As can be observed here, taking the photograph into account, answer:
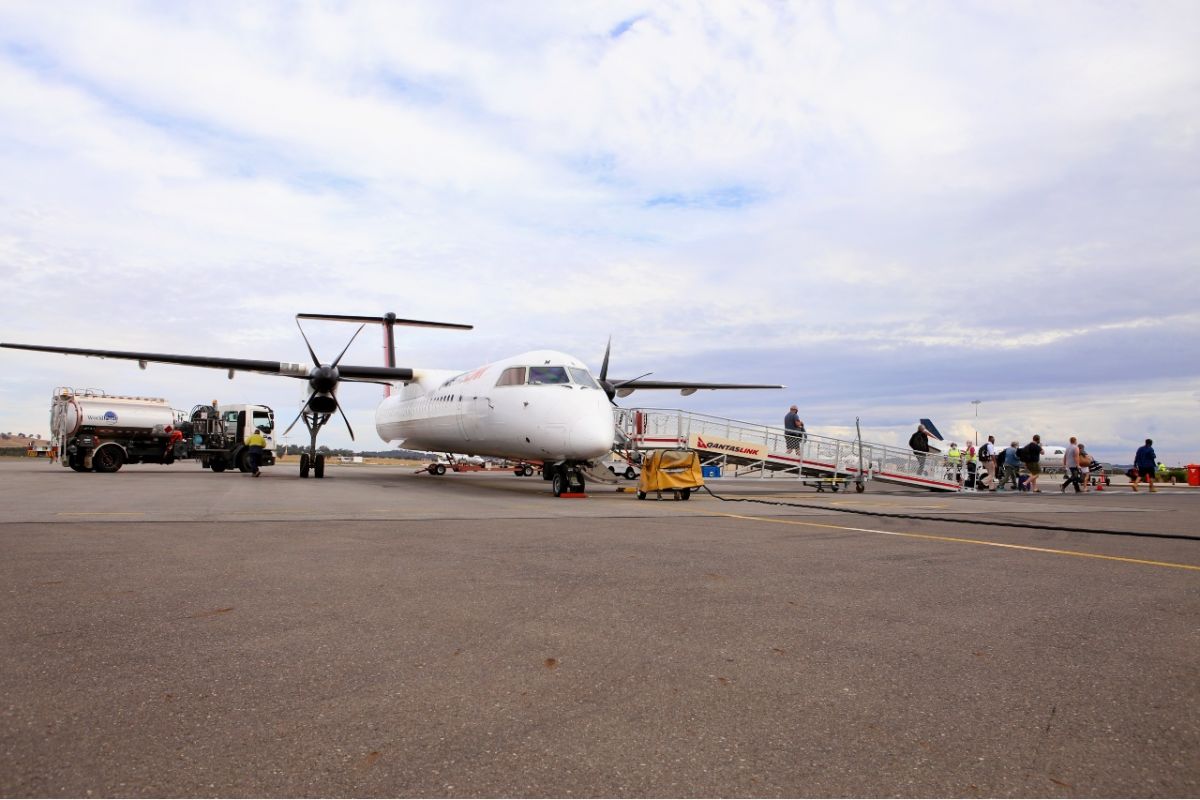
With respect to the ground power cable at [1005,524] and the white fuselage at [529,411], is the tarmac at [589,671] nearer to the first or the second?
the ground power cable at [1005,524]

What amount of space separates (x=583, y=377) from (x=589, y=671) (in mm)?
14245

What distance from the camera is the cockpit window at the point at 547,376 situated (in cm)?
1750

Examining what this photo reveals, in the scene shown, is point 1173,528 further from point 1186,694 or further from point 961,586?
point 1186,694

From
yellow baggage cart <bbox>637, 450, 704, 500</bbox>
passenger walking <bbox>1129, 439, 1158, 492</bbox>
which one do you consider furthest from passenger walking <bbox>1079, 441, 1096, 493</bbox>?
yellow baggage cart <bbox>637, 450, 704, 500</bbox>

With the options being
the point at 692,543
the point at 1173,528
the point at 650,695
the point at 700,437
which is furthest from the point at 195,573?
the point at 700,437

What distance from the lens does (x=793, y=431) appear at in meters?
23.3

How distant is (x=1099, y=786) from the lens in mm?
2518

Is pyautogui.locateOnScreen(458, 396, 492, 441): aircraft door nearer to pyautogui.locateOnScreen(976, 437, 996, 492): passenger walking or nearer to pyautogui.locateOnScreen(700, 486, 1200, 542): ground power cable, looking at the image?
pyautogui.locateOnScreen(700, 486, 1200, 542): ground power cable

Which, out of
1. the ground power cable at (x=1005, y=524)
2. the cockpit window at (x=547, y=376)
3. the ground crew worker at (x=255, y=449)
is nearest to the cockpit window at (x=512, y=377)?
the cockpit window at (x=547, y=376)

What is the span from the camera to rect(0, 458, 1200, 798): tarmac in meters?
2.61

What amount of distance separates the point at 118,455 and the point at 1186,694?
3100 centimetres

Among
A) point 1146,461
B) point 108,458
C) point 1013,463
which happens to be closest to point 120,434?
point 108,458

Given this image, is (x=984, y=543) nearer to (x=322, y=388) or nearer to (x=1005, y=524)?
(x=1005, y=524)

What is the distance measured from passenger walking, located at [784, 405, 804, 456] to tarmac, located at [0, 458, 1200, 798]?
14.6m
